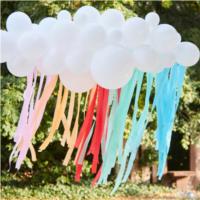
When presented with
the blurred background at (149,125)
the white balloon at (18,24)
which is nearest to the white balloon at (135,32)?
the white balloon at (18,24)

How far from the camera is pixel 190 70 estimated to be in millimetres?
5707

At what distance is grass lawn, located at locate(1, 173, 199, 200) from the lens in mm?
5910

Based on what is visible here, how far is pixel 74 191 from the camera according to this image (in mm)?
6051

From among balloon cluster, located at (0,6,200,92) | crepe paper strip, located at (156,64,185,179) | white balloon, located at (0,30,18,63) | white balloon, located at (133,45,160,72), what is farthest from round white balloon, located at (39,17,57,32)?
crepe paper strip, located at (156,64,185,179)

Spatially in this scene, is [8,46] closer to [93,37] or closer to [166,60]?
[93,37]

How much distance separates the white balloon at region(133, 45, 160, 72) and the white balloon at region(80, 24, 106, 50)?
0.12 metres

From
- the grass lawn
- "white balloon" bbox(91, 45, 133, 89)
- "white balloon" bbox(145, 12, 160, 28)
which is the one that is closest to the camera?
"white balloon" bbox(91, 45, 133, 89)

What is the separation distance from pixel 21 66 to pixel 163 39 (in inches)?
20.2

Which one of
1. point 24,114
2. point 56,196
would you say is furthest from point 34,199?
point 24,114

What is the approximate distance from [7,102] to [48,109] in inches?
21.8

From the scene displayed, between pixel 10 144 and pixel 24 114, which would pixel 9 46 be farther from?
pixel 10 144

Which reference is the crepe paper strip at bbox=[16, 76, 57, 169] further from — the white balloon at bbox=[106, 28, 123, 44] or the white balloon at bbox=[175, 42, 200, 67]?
the white balloon at bbox=[175, 42, 200, 67]

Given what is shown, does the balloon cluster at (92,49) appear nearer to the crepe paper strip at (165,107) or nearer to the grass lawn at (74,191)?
the crepe paper strip at (165,107)

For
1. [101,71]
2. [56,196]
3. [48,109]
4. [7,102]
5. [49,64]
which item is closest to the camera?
[101,71]
